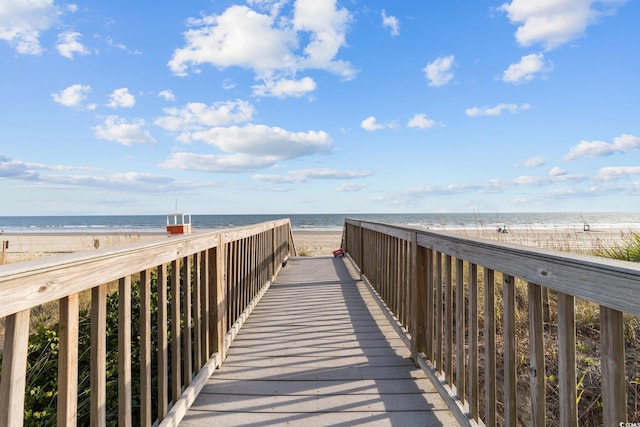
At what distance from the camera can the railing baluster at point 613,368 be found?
0.93m

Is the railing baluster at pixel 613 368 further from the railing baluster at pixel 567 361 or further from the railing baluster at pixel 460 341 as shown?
the railing baluster at pixel 460 341

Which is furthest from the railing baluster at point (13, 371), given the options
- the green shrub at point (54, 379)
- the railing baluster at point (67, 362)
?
the green shrub at point (54, 379)

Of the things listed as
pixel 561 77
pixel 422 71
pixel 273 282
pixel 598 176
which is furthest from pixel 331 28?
pixel 598 176

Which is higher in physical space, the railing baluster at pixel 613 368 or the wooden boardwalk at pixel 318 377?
the railing baluster at pixel 613 368

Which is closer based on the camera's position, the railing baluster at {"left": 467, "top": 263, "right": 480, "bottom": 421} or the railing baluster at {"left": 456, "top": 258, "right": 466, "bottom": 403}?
the railing baluster at {"left": 467, "top": 263, "right": 480, "bottom": 421}

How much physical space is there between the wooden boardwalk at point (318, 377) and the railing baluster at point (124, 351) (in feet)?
1.85

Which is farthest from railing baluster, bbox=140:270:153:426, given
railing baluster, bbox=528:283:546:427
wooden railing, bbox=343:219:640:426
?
railing baluster, bbox=528:283:546:427

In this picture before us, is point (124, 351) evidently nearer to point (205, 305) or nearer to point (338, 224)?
point (205, 305)

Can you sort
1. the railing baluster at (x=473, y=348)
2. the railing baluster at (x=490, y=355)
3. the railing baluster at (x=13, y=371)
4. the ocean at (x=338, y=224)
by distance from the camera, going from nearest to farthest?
the railing baluster at (x=13, y=371), the railing baluster at (x=490, y=355), the railing baluster at (x=473, y=348), the ocean at (x=338, y=224)

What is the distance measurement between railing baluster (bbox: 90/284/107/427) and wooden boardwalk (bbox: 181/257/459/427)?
79 centimetres

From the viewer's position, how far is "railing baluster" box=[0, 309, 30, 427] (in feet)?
2.89

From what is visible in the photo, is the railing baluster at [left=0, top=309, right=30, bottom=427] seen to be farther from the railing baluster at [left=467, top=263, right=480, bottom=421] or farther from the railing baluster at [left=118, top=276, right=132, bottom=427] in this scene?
the railing baluster at [left=467, top=263, right=480, bottom=421]

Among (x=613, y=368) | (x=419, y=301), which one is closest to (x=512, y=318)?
(x=613, y=368)

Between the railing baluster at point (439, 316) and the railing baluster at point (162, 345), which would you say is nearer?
the railing baluster at point (162, 345)
